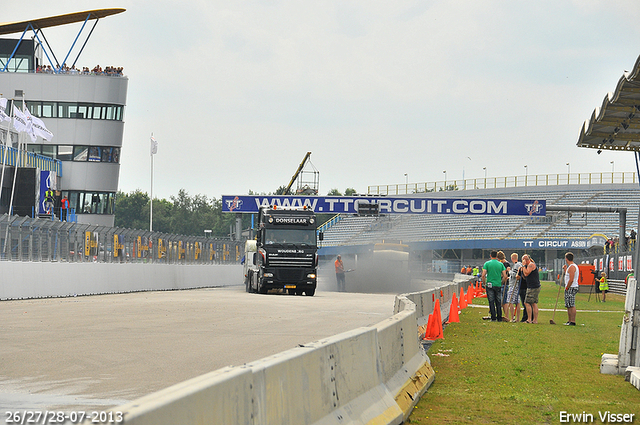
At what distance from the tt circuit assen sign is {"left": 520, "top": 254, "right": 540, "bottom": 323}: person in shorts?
1412 inches

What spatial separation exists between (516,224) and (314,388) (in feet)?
286

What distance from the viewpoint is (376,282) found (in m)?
53.1

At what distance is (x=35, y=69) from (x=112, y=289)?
4459 centimetres

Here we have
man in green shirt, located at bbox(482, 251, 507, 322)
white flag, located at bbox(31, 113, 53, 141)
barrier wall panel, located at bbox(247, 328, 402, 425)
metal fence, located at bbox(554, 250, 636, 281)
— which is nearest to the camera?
barrier wall panel, located at bbox(247, 328, 402, 425)

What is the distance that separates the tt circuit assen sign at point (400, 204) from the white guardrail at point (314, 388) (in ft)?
154

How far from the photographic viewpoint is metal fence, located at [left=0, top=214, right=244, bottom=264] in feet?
79.8

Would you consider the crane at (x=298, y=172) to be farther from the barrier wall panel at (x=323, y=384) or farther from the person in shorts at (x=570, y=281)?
the barrier wall panel at (x=323, y=384)

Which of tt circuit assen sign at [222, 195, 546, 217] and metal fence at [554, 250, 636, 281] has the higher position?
tt circuit assen sign at [222, 195, 546, 217]

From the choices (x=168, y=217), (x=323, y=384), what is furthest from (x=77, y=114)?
(x=168, y=217)

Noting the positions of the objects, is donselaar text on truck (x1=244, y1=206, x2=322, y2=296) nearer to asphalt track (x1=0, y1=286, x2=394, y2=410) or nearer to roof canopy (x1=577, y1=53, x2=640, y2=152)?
asphalt track (x1=0, y1=286, x2=394, y2=410)

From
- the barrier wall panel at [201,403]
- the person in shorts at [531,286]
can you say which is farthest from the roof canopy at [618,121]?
the barrier wall panel at [201,403]

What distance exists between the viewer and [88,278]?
28672 mm

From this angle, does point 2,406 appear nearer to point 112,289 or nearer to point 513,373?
point 513,373

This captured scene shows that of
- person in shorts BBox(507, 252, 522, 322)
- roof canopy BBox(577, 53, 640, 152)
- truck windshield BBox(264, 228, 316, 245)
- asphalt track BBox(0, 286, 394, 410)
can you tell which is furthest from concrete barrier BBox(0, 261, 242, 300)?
roof canopy BBox(577, 53, 640, 152)
